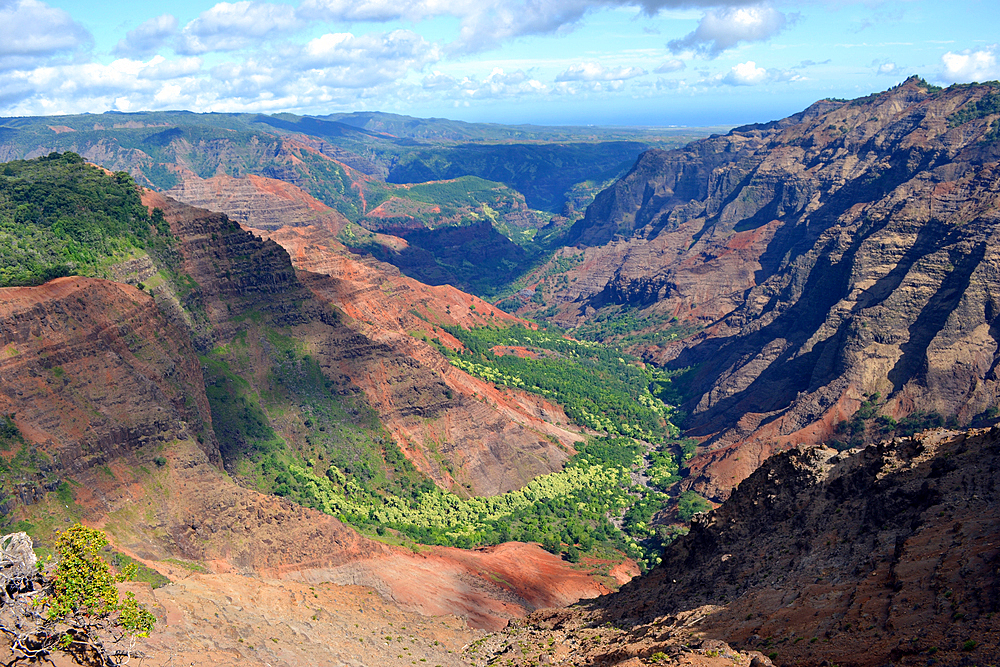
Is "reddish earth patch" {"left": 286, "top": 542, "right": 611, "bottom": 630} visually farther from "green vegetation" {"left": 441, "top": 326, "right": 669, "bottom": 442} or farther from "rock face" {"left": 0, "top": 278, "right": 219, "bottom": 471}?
"green vegetation" {"left": 441, "top": 326, "right": 669, "bottom": 442}

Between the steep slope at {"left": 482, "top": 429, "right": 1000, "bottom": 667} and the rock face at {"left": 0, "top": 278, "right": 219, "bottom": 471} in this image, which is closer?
the steep slope at {"left": 482, "top": 429, "right": 1000, "bottom": 667}

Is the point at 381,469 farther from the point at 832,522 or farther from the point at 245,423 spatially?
the point at 832,522

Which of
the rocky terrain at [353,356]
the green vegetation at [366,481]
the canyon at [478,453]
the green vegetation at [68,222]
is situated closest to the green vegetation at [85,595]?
the canyon at [478,453]

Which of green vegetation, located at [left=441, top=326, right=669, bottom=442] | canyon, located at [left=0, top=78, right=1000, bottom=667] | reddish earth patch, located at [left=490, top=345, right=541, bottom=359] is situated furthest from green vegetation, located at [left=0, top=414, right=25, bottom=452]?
reddish earth patch, located at [left=490, top=345, right=541, bottom=359]

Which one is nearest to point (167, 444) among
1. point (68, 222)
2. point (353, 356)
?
point (353, 356)

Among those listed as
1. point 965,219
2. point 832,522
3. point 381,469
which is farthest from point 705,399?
point 832,522

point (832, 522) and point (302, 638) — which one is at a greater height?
point (832, 522)
